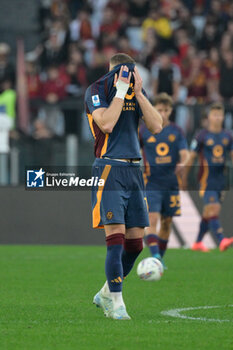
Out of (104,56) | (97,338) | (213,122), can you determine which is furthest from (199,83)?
(97,338)

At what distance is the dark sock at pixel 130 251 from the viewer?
7.20 metres

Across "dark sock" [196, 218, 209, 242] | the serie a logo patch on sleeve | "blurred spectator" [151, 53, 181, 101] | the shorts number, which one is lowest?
"dark sock" [196, 218, 209, 242]

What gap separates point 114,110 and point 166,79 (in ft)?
34.6

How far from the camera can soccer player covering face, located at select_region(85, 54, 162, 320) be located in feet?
22.8

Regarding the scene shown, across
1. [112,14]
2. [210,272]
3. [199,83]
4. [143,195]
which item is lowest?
[210,272]

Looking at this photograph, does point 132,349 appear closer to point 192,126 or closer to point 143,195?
point 143,195

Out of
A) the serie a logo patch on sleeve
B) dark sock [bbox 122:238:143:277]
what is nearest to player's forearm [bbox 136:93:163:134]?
the serie a logo patch on sleeve

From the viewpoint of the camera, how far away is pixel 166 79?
17266mm

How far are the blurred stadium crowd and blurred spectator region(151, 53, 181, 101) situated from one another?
19mm

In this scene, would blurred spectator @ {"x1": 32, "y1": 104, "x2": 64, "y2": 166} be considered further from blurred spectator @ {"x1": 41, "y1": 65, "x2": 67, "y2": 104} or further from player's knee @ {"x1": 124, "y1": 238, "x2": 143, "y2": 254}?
player's knee @ {"x1": 124, "y1": 238, "x2": 143, "y2": 254}

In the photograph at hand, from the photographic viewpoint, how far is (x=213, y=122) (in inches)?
527

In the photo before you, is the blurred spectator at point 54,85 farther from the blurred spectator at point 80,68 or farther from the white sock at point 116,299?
the white sock at point 116,299

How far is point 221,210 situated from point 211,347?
9.42m

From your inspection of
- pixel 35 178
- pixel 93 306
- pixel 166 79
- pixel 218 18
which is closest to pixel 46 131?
pixel 166 79
